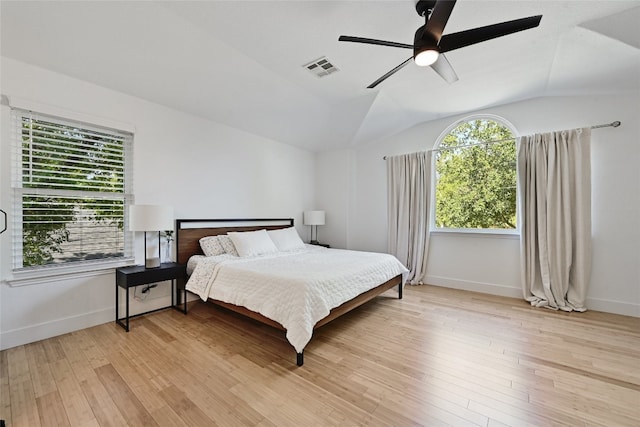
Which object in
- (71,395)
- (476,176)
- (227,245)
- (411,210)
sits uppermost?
(476,176)

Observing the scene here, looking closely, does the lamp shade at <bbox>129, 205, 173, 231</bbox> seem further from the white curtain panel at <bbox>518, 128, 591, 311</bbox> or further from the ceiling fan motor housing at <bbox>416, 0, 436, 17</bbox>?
the white curtain panel at <bbox>518, 128, 591, 311</bbox>

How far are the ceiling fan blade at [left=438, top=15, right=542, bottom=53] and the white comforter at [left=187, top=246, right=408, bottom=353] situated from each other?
2.06m

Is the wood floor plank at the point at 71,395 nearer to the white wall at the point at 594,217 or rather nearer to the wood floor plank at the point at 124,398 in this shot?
the wood floor plank at the point at 124,398

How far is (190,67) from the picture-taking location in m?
2.80

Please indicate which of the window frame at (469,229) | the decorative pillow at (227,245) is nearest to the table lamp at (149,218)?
the decorative pillow at (227,245)

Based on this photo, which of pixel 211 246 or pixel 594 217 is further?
pixel 211 246

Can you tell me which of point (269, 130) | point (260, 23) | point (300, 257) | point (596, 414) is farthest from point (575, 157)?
point (269, 130)

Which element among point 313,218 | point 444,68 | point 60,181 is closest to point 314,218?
point 313,218

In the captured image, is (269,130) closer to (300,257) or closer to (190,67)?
(190,67)

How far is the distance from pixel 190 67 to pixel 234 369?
2.93 m

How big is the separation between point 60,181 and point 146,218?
83cm

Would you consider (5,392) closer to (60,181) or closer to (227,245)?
(60,181)

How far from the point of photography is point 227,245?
3588 millimetres

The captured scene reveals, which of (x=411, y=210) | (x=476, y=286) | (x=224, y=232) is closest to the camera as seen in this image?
(x=224, y=232)
